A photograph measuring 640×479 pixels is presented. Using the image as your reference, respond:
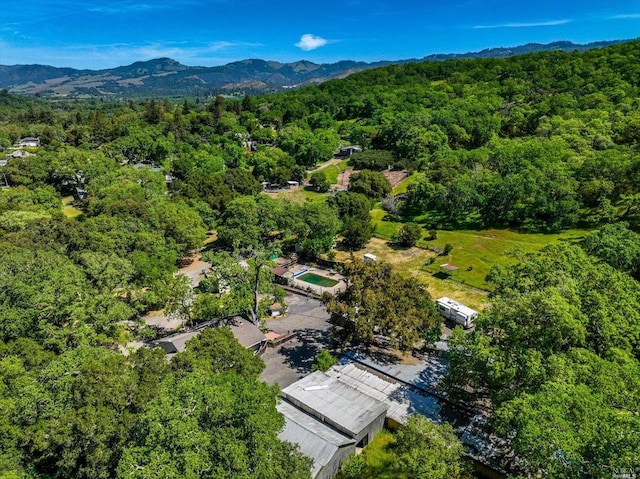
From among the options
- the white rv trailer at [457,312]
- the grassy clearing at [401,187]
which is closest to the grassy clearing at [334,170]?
the grassy clearing at [401,187]

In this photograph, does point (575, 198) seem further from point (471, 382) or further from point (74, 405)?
point (74, 405)

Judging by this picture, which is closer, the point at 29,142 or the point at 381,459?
the point at 381,459

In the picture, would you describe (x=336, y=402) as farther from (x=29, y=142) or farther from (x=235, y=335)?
(x=29, y=142)

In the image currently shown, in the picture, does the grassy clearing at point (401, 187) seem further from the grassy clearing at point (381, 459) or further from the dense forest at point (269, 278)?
the grassy clearing at point (381, 459)

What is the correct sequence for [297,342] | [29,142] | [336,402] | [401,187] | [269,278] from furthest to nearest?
[29,142], [401,187], [269,278], [297,342], [336,402]

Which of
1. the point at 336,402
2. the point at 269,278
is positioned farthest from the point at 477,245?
the point at 336,402
